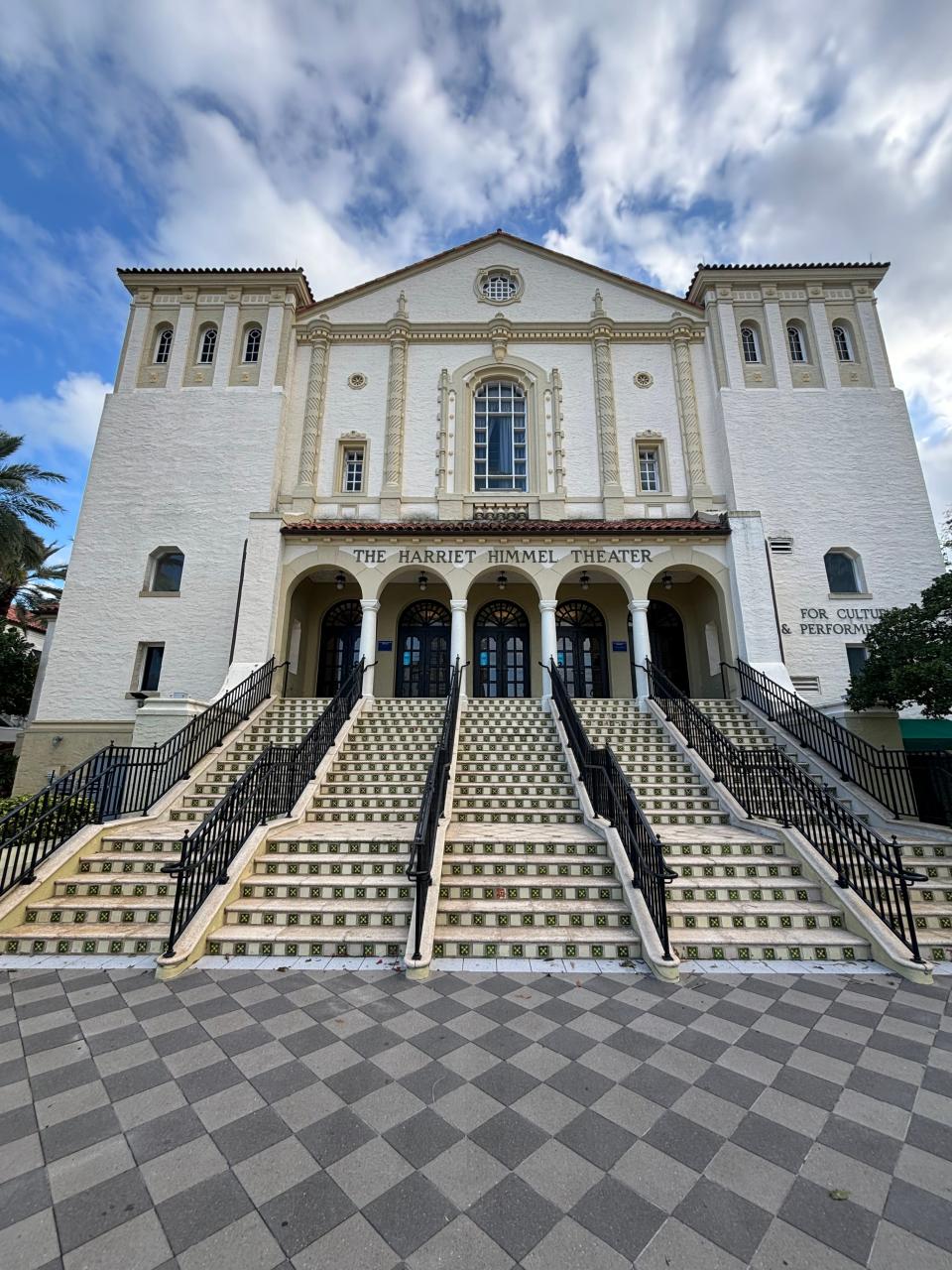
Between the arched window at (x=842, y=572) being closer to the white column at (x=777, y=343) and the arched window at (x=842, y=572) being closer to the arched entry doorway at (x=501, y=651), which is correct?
the white column at (x=777, y=343)

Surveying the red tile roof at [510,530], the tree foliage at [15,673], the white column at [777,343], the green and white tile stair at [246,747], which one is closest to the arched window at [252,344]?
the red tile roof at [510,530]

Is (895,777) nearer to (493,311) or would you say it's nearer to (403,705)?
(403,705)

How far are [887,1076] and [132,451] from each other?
19.6 metres

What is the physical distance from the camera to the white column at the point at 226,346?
646 inches

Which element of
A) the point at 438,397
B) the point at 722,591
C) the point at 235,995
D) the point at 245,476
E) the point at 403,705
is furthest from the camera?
the point at 438,397

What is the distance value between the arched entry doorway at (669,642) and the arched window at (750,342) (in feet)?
28.1

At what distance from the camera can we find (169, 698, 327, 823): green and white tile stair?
8.18 meters

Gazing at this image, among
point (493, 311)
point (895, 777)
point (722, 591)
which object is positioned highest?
point (493, 311)

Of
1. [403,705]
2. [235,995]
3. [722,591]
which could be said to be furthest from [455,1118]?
[722,591]

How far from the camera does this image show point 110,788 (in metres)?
8.23

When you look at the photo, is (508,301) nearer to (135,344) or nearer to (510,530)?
(510,530)

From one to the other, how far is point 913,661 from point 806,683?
385 cm

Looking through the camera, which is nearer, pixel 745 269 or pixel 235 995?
pixel 235 995

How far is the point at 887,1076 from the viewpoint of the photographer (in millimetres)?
3400
